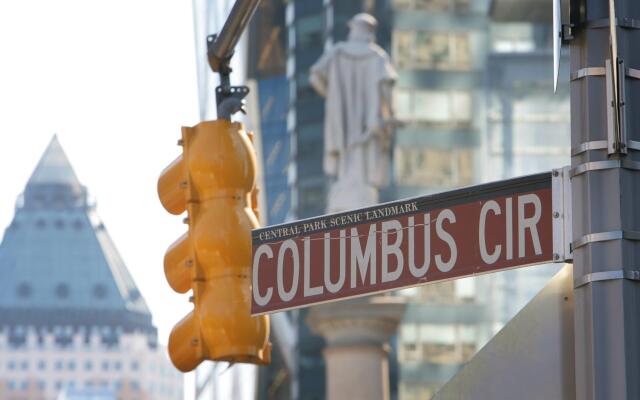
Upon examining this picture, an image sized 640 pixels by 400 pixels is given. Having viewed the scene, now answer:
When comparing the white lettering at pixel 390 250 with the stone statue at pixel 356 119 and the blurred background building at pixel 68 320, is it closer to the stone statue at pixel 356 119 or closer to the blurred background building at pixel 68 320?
the stone statue at pixel 356 119

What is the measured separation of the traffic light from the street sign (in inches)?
53.5

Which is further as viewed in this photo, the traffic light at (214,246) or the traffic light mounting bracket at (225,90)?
the traffic light mounting bracket at (225,90)

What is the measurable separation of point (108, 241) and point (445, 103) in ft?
359

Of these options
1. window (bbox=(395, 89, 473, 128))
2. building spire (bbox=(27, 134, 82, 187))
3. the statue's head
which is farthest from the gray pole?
building spire (bbox=(27, 134, 82, 187))

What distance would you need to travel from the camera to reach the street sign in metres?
6.20

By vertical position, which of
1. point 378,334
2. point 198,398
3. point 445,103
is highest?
point 445,103

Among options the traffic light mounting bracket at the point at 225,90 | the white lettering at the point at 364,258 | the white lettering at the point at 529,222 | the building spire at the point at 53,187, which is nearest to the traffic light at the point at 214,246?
the traffic light mounting bracket at the point at 225,90

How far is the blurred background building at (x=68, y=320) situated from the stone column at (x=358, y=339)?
109 m

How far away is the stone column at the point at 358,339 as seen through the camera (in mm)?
30922

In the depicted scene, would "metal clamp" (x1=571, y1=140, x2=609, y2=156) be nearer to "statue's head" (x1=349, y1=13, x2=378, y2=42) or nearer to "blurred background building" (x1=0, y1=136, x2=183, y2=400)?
"statue's head" (x1=349, y1=13, x2=378, y2=42)

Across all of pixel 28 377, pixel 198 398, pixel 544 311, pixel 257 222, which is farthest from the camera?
pixel 28 377

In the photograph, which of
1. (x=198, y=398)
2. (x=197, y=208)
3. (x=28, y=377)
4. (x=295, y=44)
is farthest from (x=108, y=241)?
(x=197, y=208)

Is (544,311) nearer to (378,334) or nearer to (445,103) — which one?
(378,334)

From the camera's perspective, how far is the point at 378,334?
1227 inches
